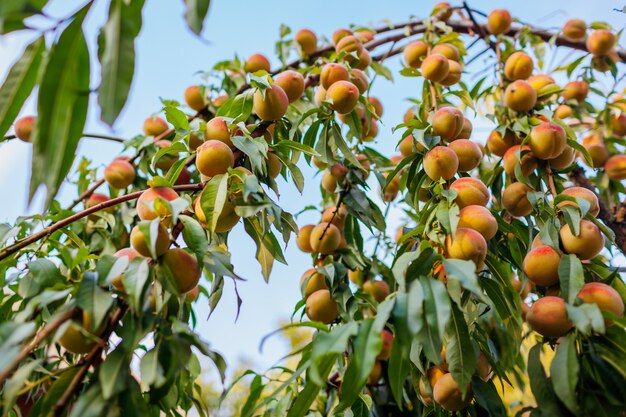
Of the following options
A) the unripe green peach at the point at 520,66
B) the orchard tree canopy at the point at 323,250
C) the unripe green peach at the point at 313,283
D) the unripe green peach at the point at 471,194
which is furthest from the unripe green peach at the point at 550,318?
the unripe green peach at the point at 520,66

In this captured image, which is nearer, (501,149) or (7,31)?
(7,31)

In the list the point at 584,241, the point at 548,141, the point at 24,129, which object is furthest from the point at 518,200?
the point at 24,129

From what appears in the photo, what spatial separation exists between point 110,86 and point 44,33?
0.14 meters

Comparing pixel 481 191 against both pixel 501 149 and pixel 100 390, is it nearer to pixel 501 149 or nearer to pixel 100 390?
pixel 501 149

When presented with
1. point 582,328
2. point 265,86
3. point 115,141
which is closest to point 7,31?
point 265,86

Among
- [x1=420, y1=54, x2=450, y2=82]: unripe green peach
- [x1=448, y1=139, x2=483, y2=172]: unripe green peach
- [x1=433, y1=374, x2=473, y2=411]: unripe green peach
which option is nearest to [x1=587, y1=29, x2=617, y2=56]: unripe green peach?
[x1=420, y1=54, x2=450, y2=82]: unripe green peach

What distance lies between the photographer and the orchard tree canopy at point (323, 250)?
596 mm

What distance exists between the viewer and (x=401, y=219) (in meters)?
1.79

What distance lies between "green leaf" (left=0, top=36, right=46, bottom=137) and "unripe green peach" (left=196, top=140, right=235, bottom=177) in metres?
0.31

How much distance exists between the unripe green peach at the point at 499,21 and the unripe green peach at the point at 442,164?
858 millimetres

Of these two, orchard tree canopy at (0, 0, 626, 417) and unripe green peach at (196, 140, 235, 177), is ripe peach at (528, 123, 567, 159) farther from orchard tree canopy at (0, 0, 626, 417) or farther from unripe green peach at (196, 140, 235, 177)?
unripe green peach at (196, 140, 235, 177)

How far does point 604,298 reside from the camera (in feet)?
2.50

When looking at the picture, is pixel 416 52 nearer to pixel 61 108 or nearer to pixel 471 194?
pixel 471 194

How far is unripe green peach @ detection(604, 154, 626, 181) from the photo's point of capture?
1.54 meters
